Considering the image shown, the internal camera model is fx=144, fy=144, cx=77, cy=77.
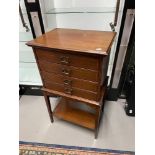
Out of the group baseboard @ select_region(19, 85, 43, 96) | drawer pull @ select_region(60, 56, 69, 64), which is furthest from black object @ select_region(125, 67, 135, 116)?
baseboard @ select_region(19, 85, 43, 96)

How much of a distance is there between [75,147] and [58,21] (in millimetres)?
1174

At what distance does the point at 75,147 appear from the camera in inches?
48.6

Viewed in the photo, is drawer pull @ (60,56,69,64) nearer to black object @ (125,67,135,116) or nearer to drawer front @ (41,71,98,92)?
drawer front @ (41,71,98,92)

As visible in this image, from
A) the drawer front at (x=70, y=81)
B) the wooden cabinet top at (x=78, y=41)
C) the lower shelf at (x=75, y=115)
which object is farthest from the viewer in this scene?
the lower shelf at (x=75, y=115)

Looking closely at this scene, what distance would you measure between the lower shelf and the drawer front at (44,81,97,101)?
0.36 m

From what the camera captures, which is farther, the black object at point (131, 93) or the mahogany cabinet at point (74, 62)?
the black object at point (131, 93)

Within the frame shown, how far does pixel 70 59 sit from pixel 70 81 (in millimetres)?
178

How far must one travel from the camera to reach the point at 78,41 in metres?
0.93

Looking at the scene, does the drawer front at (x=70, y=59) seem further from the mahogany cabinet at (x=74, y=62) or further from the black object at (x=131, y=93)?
the black object at (x=131, y=93)

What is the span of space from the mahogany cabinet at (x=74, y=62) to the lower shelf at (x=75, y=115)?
302 mm

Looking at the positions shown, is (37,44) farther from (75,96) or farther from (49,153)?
(49,153)

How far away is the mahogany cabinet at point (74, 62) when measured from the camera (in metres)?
0.84

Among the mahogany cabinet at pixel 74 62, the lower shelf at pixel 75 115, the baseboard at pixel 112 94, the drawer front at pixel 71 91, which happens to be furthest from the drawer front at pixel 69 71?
the baseboard at pixel 112 94

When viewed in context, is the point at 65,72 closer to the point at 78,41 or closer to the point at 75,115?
the point at 78,41
